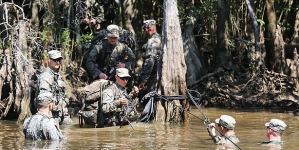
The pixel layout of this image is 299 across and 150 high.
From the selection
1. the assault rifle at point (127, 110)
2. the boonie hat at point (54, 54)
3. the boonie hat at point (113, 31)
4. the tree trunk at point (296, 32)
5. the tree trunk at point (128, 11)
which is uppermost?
the tree trunk at point (128, 11)

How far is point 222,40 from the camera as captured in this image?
62.0 ft

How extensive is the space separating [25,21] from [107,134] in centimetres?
354

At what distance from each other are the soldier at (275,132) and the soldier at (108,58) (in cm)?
394

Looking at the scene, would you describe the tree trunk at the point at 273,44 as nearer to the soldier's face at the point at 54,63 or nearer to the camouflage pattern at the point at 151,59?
the camouflage pattern at the point at 151,59

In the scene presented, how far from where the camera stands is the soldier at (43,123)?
411 inches

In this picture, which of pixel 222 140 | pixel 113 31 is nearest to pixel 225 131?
pixel 222 140

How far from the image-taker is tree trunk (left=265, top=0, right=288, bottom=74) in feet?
61.6

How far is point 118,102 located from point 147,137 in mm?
984

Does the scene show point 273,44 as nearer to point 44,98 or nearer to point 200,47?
point 200,47

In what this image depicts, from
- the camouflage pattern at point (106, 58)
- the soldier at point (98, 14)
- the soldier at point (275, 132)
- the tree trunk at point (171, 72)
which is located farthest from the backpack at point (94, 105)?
the soldier at point (98, 14)

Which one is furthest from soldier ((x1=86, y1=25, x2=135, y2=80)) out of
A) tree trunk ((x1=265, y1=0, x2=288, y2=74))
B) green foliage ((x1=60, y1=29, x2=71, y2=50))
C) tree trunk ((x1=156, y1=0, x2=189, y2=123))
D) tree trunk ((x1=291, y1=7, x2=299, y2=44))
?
tree trunk ((x1=291, y1=7, x2=299, y2=44))

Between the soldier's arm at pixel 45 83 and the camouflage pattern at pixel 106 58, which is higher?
the camouflage pattern at pixel 106 58

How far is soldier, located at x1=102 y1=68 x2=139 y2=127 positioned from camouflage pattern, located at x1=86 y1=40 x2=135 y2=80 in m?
1.28

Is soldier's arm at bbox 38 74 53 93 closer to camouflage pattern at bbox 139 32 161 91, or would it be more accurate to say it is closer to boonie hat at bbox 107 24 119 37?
boonie hat at bbox 107 24 119 37
